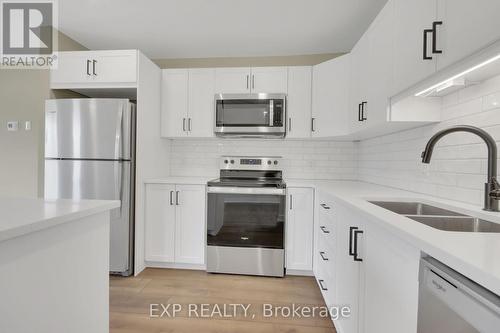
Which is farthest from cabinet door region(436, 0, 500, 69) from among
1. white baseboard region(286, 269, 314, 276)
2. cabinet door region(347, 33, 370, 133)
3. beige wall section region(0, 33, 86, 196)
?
beige wall section region(0, 33, 86, 196)

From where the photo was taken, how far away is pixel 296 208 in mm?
2578

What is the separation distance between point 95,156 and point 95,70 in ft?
2.87

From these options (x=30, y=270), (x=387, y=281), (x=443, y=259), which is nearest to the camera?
(x=443, y=259)

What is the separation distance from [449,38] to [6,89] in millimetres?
3761

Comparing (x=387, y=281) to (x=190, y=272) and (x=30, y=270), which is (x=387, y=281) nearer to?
(x=30, y=270)

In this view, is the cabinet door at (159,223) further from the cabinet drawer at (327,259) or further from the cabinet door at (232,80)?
the cabinet drawer at (327,259)

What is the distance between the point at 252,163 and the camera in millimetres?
3023

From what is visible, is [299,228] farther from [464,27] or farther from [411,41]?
[464,27]

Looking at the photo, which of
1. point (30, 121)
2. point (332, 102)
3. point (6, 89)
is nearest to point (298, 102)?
point (332, 102)

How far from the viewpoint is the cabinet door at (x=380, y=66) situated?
154 cm

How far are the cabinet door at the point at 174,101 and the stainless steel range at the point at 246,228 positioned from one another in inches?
33.3

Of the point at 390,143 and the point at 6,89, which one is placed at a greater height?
the point at 6,89

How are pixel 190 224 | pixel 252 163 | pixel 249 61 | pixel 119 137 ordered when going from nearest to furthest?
pixel 119 137 < pixel 190 224 < pixel 252 163 < pixel 249 61

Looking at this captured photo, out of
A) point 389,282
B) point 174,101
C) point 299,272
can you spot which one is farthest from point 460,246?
point 174,101
